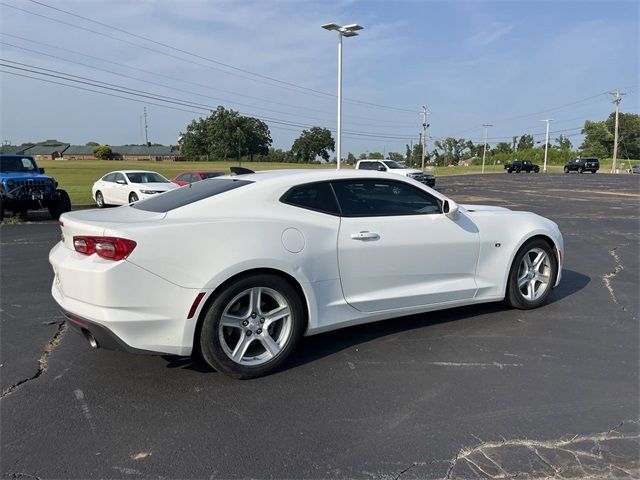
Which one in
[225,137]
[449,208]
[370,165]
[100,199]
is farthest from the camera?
[225,137]

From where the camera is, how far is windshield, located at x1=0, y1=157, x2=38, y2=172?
558 inches

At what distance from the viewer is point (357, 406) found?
10.7ft

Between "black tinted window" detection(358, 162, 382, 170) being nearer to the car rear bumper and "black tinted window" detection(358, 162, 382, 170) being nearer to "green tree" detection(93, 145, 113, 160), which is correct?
the car rear bumper

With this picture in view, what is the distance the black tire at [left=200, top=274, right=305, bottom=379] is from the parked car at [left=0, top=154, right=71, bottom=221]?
12.4 m

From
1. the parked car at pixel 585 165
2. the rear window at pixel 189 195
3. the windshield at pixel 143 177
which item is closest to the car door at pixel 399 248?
the rear window at pixel 189 195

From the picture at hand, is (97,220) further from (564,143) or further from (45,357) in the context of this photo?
(564,143)

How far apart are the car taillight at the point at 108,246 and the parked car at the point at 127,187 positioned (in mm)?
15379

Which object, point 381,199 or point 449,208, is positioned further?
point 449,208

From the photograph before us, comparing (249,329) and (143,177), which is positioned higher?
(143,177)

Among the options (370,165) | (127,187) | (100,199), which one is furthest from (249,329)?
(370,165)

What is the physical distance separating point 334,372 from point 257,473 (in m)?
1.26

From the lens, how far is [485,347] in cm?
422

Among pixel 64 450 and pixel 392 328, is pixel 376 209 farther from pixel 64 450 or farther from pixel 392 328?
pixel 64 450

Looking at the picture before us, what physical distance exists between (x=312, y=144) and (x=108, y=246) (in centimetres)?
13068
